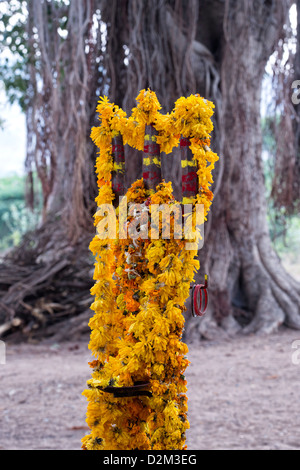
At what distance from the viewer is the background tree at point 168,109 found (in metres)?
3.39

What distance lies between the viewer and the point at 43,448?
239 centimetres

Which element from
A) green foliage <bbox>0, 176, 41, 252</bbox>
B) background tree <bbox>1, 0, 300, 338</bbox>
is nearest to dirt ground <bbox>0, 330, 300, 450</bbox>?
background tree <bbox>1, 0, 300, 338</bbox>

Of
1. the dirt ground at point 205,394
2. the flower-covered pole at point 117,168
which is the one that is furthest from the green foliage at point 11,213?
the flower-covered pole at point 117,168

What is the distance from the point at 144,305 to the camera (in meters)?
1.33

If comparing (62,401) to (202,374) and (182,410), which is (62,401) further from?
(182,410)

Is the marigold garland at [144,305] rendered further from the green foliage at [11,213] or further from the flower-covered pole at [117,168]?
the green foliage at [11,213]

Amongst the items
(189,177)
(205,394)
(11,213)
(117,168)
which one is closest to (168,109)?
(205,394)

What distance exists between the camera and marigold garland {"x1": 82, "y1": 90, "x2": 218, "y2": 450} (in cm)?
130

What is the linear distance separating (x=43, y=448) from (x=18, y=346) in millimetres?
2343

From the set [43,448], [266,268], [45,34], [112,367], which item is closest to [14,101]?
[45,34]

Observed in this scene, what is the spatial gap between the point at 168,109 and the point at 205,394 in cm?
200

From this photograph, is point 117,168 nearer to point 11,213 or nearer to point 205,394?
point 205,394

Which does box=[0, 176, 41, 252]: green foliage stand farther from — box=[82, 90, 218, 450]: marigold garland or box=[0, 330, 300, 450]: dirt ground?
box=[82, 90, 218, 450]: marigold garland

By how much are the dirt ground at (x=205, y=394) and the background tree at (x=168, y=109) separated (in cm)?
47
